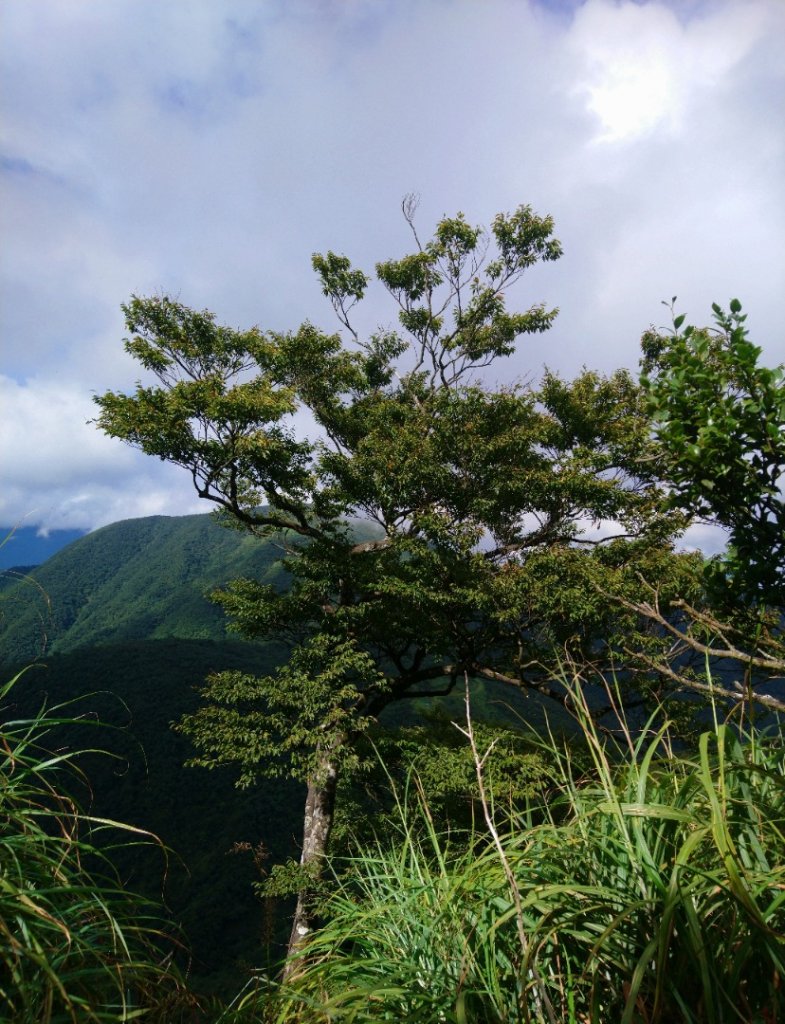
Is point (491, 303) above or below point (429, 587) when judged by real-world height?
above

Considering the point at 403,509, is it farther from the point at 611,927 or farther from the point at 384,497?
the point at 611,927

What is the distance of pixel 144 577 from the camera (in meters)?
92.4

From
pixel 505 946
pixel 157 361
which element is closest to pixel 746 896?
pixel 505 946

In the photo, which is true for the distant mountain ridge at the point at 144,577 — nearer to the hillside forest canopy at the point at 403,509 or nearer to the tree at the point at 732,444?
the hillside forest canopy at the point at 403,509

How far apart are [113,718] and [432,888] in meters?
40.1

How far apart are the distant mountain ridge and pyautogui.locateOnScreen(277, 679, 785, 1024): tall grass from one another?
6488cm

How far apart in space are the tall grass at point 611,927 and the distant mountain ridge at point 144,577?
64879 mm

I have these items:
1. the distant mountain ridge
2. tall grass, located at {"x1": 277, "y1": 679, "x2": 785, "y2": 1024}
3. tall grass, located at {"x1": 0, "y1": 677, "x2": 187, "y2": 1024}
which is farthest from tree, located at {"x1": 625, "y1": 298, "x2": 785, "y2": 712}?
the distant mountain ridge

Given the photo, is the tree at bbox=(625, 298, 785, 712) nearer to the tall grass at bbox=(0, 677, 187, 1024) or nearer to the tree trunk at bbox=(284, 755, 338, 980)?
the tall grass at bbox=(0, 677, 187, 1024)

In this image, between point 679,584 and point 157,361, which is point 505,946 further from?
point 157,361

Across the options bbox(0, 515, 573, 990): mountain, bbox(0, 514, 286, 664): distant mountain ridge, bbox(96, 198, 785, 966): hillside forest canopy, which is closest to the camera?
bbox(96, 198, 785, 966): hillside forest canopy

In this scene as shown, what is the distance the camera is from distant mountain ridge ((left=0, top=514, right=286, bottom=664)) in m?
71.1

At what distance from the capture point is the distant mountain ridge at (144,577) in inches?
2800

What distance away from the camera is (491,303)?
15.1m
